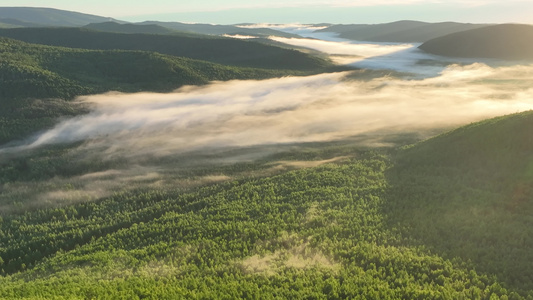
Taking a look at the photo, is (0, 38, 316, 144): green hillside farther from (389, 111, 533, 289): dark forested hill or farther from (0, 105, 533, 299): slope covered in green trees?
(389, 111, 533, 289): dark forested hill

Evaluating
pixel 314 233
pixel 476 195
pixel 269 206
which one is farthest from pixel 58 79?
pixel 476 195

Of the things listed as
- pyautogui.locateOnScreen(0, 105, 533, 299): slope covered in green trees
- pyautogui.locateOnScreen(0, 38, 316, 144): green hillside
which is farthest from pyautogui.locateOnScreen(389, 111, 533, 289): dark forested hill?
pyautogui.locateOnScreen(0, 38, 316, 144): green hillside

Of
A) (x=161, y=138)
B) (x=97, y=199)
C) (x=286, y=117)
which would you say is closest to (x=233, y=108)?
(x=286, y=117)

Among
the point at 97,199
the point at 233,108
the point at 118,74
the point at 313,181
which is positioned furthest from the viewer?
the point at 118,74

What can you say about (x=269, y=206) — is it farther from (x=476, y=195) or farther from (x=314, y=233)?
(x=476, y=195)

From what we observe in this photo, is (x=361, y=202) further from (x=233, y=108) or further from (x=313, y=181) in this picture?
(x=233, y=108)

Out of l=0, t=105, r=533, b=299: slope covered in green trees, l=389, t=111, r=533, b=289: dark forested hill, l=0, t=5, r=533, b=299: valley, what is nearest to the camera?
l=0, t=105, r=533, b=299: slope covered in green trees
